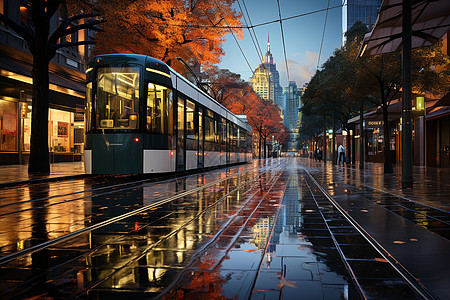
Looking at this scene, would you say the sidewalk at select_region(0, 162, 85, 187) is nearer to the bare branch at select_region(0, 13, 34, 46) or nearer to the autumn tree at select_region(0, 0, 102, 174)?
the autumn tree at select_region(0, 0, 102, 174)

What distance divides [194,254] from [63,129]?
2782 cm

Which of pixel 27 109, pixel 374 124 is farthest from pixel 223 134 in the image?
pixel 27 109

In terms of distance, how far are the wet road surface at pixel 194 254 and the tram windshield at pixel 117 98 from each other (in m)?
7.03

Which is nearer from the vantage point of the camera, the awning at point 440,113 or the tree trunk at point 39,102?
the tree trunk at point 39,102

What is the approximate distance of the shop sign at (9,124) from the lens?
74.3 ft

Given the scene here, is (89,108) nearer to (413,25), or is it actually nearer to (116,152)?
(116,152)

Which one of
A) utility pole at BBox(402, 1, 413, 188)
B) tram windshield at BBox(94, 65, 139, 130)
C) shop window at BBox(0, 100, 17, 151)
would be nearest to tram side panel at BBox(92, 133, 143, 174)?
tram windshield at BBox(94, 65, 139, 130)

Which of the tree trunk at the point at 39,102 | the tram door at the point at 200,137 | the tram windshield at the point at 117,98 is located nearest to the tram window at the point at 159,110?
the tram windshield at the point at 117,98

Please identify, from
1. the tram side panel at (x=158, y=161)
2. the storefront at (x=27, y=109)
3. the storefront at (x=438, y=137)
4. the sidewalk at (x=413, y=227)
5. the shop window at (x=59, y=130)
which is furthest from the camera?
the shop window at (x=59, y=130)

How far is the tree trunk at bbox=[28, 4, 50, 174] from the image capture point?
16500 mm

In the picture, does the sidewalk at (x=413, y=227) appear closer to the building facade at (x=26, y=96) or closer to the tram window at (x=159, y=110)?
the tram window at (x=159, y=110)

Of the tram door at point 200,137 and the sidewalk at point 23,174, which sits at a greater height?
the tram door at point 200,137

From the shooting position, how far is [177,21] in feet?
74.4

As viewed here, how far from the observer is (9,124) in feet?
75.7
